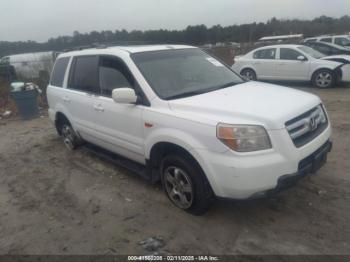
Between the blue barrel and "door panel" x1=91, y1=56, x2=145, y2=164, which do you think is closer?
"door panel" x1=91, y1=56, x2=145, y2=164

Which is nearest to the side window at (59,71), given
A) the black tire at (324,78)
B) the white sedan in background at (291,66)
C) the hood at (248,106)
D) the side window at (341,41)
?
the hood at (248,106)

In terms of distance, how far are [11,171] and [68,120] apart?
1309 millimetres

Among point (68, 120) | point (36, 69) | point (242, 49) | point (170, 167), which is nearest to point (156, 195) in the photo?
point (170, 167)

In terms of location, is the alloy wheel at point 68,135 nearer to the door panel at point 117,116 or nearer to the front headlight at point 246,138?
the door panel at point 117,116

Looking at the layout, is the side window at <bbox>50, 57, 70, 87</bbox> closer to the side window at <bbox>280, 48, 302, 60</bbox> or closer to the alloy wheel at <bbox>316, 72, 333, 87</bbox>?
the side window at <bbox>280, 48, 302, 60</bbox>

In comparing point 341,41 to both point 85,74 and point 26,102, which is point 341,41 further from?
point 85,74

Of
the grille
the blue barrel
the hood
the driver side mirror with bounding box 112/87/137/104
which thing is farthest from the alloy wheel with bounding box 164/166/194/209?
the blue barrel

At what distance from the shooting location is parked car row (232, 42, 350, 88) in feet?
37.6

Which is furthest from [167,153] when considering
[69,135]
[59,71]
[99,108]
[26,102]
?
[26,102]

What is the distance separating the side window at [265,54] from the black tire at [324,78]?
5.60 ft

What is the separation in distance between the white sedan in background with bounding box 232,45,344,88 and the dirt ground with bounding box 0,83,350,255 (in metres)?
6.57

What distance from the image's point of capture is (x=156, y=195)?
4.55m

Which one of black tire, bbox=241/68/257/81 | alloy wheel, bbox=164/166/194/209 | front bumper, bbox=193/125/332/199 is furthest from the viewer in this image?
black tire, bbox=241/68/257/81

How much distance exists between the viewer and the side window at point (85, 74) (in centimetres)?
509
